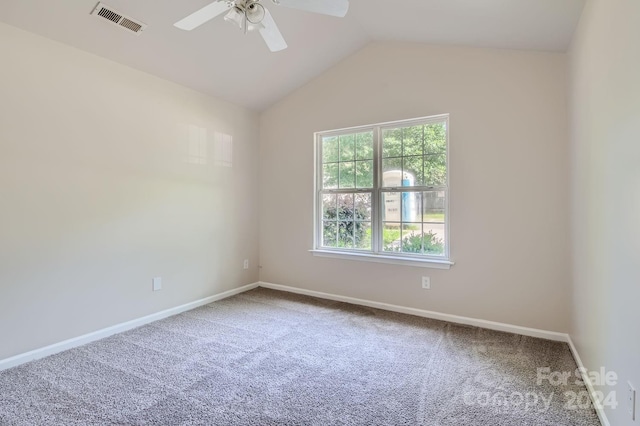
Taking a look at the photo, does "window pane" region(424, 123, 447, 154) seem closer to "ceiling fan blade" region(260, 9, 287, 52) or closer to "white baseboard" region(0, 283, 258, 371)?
"ceiling fan blade" region(260, 9, 287, 52)

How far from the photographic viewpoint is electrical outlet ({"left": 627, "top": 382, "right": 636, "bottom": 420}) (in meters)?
1.30

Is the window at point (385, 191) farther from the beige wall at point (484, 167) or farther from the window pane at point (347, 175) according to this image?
the beige wall at point (484, 167)

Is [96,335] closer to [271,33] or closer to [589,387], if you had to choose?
[271,33]

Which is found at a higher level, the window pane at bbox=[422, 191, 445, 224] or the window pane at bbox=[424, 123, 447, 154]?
the window pane at bbox=[424, 123, 447, 154]

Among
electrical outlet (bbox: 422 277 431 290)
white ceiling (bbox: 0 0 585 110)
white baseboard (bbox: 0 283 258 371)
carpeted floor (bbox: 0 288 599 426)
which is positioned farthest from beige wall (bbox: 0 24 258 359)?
electrical outlet (bbox: 422 277 431 290)

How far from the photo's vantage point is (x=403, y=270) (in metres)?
3.38

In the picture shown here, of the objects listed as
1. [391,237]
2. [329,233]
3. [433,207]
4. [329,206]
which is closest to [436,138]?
[433,207]

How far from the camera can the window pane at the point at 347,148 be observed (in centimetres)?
383

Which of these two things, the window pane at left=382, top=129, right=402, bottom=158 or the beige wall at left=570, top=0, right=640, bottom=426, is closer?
the beige wall at left=570, top=0, right=640, bottom=426

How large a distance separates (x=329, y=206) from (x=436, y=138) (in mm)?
1499

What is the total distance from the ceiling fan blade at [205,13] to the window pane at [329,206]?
7.87ft

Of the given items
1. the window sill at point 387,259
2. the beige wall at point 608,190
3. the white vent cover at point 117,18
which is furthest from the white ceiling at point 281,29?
the window sill at point 387,259

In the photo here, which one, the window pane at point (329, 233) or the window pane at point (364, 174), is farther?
the window pane at point (329, 233)

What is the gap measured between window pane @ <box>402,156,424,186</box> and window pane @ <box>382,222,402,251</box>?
0.49m
